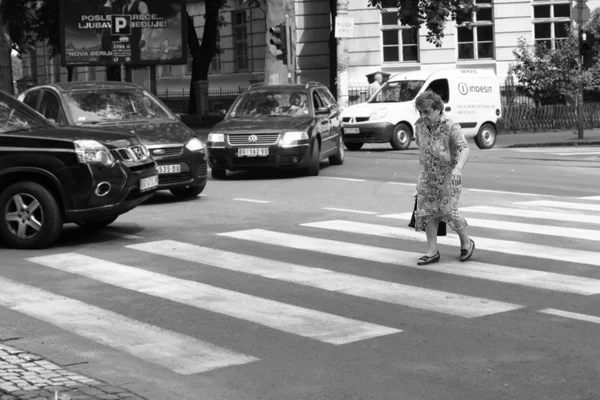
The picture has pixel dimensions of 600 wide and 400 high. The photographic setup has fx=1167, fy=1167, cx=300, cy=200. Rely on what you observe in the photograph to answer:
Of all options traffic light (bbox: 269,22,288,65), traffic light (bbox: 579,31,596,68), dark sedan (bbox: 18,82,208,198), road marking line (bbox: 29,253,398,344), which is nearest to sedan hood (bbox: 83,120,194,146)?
dark sedan (bbox: 18,82,208,198)

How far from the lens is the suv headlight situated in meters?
11.6

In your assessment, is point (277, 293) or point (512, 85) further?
point (512, 85)

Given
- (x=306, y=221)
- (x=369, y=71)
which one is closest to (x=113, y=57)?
(x=369, y=71)

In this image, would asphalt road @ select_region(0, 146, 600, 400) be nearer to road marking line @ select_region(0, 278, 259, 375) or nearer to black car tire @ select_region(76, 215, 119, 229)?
road marking line @ select_region(0, 278, 259, 375)

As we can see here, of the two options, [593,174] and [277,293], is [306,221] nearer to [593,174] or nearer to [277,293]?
[277,293]

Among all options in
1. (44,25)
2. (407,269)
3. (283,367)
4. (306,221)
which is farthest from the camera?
(44,25)

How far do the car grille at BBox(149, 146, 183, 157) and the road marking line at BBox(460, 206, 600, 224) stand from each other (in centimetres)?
393

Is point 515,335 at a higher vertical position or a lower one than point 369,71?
lower

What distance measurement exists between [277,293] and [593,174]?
1186 cm

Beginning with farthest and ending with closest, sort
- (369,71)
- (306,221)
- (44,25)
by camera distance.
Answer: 1. (44,25)
2. (369,71)
3. (306,221)

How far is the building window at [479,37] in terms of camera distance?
42.5m

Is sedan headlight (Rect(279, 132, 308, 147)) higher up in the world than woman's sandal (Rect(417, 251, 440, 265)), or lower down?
higher up

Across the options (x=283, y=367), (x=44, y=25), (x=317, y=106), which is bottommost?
(x=283, y=367)

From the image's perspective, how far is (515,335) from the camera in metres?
7.37
